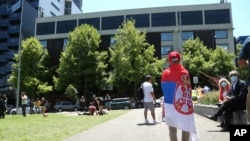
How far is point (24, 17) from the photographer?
7644 centimetres

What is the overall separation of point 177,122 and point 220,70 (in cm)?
4718

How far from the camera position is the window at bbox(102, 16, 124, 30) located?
60.8m

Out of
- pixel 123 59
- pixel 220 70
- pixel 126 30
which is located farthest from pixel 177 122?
pixel 220 70

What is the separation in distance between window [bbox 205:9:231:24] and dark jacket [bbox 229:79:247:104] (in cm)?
5153

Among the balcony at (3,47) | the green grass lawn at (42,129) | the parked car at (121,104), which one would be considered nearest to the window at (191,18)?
the parked car at (121,104)

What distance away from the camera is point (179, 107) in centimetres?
562

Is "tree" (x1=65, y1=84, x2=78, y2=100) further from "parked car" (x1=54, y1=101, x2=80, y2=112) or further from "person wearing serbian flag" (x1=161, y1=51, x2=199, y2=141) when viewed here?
"person wearing serbian flag" (x1=161, y1=51, x2=199, y2=141)

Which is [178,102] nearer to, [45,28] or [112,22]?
[112,22]

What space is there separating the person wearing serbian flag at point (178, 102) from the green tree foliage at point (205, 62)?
43.6 metres

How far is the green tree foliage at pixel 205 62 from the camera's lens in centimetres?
4953

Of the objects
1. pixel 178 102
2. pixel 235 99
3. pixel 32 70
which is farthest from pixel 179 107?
pixel 32 70

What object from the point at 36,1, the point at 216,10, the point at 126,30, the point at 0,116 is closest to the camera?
the point at 0,116

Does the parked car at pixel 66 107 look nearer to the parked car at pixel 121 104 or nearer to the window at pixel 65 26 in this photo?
the parked car at pixel 121 104

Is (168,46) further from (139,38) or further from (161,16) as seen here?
(139,38)
